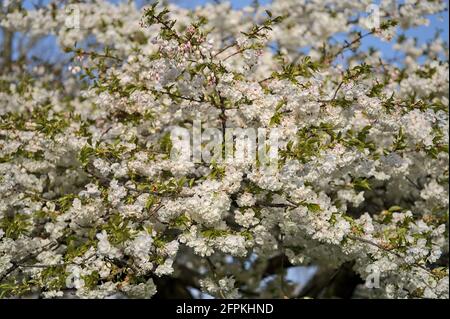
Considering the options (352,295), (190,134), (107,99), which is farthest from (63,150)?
(352,295)

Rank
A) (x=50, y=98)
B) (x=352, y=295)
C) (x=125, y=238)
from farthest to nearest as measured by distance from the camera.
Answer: (x=352, y=295), (x=50, y=98), (x=125, y=238)

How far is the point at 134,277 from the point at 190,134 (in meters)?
1.68

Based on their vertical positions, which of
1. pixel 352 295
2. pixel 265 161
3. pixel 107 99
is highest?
pixel 107 99

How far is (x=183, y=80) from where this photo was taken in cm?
522

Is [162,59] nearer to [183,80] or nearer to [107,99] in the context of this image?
[183,80]

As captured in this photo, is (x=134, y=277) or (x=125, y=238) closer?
(x=125, y=238)

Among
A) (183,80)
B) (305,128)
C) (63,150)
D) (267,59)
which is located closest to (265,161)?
(305,128)

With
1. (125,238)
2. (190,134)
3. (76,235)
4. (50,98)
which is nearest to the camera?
(125,238)

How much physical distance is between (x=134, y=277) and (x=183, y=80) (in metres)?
1.72

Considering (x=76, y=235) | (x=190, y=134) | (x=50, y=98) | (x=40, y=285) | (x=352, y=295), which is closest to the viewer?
(x=40, y=285)

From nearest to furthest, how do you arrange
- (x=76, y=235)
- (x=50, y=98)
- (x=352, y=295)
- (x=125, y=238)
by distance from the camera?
(x=125, y=238) < (x=76, y=235) < (x=50, y=98) < (x=352, y=295)

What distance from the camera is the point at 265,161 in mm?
4836
